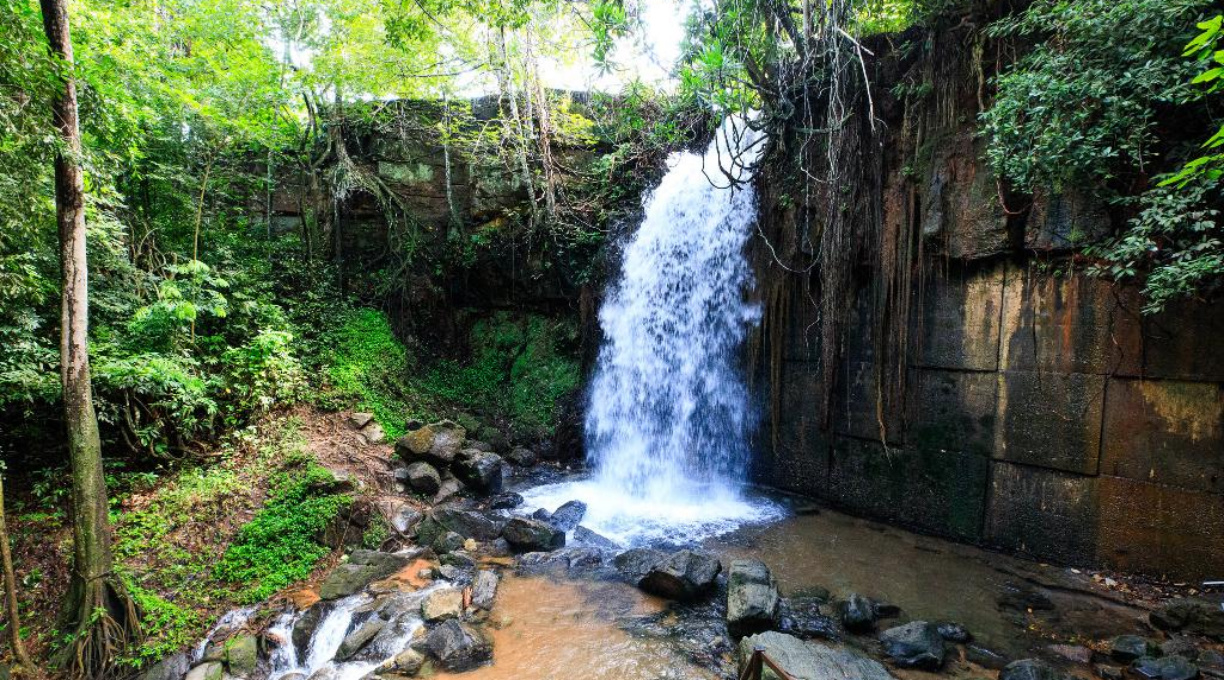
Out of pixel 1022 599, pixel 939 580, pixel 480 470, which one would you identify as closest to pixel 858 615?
pixel 939 580

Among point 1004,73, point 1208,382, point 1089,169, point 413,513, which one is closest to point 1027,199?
point 1089,169

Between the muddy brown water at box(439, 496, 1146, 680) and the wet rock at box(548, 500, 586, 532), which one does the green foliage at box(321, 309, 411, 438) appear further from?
the muddy brown water at box(439, 496, 1146, 680)

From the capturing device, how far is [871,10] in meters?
6.69

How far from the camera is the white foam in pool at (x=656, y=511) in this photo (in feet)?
21.4

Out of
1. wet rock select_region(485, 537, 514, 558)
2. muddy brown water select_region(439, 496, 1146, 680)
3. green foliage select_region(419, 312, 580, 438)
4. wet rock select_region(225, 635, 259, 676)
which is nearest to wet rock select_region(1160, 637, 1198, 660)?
muddy brown water select_region(439, 496, 1146, 680)

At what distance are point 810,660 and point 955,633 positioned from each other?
5.20 feet

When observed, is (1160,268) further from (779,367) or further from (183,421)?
(183,421)

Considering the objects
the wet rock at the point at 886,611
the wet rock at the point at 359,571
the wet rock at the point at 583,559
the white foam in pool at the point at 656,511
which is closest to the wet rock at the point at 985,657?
the wet rock at the point at 886,611

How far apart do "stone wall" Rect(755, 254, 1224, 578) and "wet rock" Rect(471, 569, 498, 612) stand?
15.5 ft

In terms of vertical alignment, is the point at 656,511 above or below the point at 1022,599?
below

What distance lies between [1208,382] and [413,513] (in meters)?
8.14

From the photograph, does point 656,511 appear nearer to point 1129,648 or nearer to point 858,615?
point 858,615

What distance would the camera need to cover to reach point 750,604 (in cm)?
426

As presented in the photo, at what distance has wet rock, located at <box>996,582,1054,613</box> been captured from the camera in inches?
181
